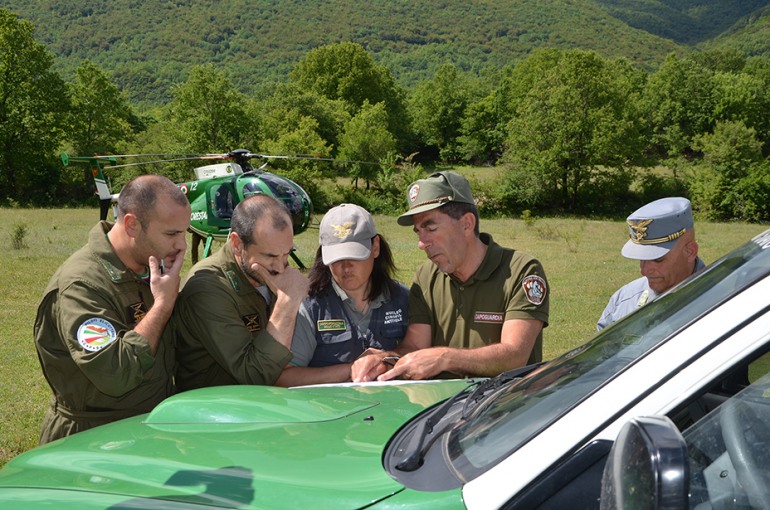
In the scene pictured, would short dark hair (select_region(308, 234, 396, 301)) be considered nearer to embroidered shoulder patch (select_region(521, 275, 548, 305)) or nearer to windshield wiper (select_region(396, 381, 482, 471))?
embroidered shoulder patch (select_region(521, 275, 548, 305))

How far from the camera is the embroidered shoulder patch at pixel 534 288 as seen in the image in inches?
133

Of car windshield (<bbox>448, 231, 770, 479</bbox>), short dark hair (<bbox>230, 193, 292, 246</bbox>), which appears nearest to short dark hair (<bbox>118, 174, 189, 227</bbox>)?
short dark hair (<bbox>230, 193, 292, 246</bbox>)

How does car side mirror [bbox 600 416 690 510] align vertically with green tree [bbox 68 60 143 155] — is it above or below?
above

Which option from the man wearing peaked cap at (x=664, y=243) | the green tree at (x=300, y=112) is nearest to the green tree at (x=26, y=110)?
the green tree at (x=300, y=112)

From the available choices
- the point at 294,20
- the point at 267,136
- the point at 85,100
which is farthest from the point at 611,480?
the point at 294,20

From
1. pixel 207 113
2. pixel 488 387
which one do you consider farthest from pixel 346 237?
pixel 207 113

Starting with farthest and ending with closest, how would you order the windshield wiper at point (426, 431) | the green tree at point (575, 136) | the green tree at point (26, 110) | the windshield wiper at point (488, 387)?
the green tree at point (575, 136) → the green tree at point (26, 110) → the windshield wiper at point (488, 387) → the windshield wiper at point (426, 431)

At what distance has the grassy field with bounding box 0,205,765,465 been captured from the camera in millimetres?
7309

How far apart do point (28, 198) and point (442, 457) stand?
4676cm

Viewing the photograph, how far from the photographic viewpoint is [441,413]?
2.02 metres

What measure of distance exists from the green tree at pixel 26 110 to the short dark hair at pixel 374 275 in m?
43.6

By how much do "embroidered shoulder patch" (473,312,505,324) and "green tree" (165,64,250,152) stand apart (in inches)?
1878

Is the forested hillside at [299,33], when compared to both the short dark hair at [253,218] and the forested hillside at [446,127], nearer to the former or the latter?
the forested hillside at [446,127]

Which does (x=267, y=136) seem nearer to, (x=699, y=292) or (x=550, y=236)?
(x=550, y=236)
